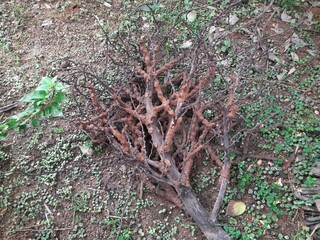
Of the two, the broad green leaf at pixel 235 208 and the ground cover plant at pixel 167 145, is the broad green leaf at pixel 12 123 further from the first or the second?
the broad green leaf at pixel 235 208

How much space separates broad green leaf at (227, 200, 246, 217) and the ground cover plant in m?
0.02

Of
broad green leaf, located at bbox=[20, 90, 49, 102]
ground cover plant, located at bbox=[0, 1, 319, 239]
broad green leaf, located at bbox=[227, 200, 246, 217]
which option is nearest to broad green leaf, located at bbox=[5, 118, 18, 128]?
broad green leaf, located at bbox=[20, 90, 49, 102]

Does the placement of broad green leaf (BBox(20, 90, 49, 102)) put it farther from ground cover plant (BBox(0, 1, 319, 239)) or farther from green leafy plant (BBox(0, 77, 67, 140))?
ground cover plant (BBox(0, 1, 319, 239))

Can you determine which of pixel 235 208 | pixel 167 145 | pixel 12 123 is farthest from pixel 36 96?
pixel 235 208

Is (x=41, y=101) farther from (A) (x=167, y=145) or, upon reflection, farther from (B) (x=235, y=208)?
(B) (x=235, y=208)

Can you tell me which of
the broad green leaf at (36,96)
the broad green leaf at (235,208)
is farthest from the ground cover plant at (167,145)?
the broad green leaf at (36,96)

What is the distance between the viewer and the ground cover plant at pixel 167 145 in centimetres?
266

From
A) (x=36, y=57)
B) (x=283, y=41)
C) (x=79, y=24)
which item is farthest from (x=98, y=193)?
(x=283, y=41)

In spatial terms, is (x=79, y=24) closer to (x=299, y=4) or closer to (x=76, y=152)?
(x=76, y=152)

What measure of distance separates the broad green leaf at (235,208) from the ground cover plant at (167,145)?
22 mm

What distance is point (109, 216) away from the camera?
108 inches

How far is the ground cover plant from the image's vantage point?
266 cm

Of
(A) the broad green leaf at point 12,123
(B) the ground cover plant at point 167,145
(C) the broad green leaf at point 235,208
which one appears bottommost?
(C) the broad green leaf at point 235,208

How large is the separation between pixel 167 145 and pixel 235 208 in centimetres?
66
